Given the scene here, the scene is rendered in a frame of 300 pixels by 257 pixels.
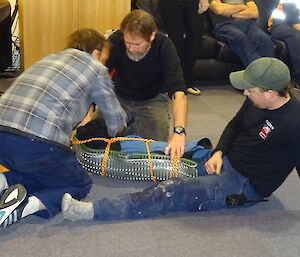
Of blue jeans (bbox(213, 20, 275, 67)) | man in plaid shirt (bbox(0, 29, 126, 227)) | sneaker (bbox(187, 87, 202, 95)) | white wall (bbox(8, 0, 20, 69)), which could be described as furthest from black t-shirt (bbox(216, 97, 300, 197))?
white wall (bbox(8, 0, 20, 69))

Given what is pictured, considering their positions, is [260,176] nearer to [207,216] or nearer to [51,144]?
[207,216]

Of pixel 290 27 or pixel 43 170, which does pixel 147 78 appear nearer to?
pixel 43 170

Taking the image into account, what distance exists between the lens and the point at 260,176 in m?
2.14

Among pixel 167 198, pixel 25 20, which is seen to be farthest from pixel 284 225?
pixel 25 20

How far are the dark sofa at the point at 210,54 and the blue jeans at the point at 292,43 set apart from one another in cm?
5

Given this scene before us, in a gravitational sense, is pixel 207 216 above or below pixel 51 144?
below

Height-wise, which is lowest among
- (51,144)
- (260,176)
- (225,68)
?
(225,68)

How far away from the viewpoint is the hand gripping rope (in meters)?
2.37

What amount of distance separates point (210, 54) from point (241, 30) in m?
0.33

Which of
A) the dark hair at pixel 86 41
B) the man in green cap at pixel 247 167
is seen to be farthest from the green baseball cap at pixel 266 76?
the dark hair at pixel 86 41

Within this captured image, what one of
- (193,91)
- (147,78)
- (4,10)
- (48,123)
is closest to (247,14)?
(193,91)

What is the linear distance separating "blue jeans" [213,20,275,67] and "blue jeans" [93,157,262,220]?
2.06m

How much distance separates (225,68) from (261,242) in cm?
253

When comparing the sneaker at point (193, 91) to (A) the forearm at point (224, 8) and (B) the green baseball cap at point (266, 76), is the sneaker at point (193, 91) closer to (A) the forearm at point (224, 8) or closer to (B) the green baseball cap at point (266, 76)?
(A) the forearm at point (224, 8)
